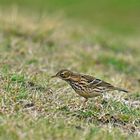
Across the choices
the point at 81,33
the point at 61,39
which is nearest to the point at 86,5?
the point at 81,33

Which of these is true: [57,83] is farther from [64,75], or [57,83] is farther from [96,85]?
[96,85]

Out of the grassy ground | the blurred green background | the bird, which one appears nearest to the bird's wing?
the bird

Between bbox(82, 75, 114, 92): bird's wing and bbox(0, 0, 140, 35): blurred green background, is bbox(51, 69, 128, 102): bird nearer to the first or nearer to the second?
bbox(82, 75, 114, 92): bird's wing

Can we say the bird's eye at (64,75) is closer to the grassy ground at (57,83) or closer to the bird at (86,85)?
the bird at (86,85)

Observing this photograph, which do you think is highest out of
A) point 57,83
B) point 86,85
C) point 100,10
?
point 86,85

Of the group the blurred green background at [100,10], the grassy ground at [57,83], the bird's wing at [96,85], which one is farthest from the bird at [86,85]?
the blurred green background at [100,10]

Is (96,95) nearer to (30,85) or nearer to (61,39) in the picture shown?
(30,85)

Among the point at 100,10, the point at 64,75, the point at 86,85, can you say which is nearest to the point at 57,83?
the point at 64,75
